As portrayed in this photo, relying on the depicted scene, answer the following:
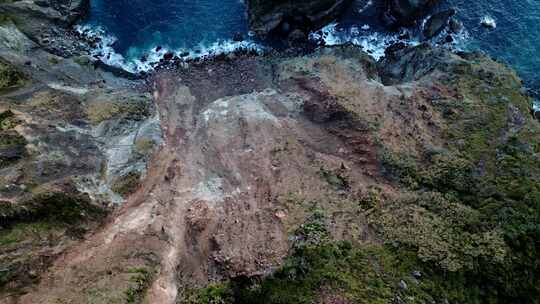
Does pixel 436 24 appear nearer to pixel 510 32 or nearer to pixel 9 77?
pixel 510 32

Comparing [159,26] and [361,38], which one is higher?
[159,26]

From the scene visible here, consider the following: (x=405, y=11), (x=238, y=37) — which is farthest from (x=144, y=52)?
(x=405, y=11)

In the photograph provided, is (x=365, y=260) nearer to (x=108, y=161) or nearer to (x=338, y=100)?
(x=338, y=100)

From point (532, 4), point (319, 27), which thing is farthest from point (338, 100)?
point (532, 4)

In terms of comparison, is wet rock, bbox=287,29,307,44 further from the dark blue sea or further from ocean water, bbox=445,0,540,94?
ocean water, bbox=445,0,540,94

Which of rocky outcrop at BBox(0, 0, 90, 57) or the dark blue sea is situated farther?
the dark blue sea

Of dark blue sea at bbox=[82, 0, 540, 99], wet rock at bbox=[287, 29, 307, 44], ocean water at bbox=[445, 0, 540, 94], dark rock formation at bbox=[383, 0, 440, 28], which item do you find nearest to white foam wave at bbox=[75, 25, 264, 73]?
dark blue sea at bbox=[82, 0, 540, 99]
